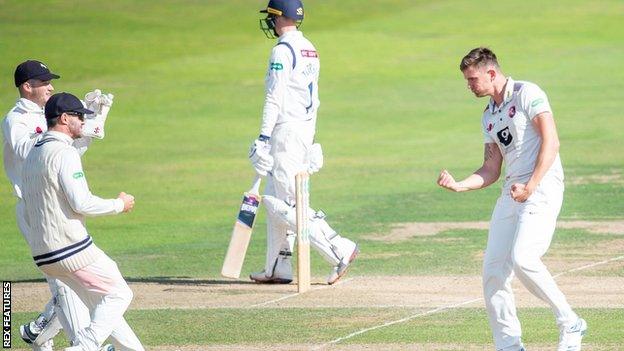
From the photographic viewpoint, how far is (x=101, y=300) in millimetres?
9492

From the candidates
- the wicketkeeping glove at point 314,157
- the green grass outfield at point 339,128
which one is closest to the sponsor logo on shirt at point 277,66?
the wicketkeeping glove at point 314,157

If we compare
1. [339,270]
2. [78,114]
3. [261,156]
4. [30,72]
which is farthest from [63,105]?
[339,270]

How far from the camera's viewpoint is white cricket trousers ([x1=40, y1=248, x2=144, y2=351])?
934 centimetres

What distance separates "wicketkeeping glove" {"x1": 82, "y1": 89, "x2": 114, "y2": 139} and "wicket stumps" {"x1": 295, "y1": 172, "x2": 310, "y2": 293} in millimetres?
2174

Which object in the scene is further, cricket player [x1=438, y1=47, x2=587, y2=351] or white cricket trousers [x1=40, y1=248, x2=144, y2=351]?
cricket player [x1=438, y1=47, x2=587, y2=351]

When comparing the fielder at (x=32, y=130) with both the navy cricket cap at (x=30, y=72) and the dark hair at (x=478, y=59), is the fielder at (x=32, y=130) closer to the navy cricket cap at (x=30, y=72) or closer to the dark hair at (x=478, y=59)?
Answer: the navy cricket cap at (x=30, y=72)

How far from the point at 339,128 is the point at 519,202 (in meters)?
17.0

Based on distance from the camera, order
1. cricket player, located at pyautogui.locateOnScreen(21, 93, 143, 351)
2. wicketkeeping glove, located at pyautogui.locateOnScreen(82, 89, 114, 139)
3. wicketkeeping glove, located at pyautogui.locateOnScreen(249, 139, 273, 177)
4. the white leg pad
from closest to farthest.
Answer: cricket player, located at pyautogui.locateOnScreen(21, 93, 143, 351) < wicketkeeping glove, located at pyautogui.locateOnScreen(82, 89, 114, 139) < wicketkeeping glove, located at pyautogui.locateOnScreen(249, 139, 273, 177) < the white leg pad

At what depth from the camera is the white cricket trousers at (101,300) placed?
9.34 m

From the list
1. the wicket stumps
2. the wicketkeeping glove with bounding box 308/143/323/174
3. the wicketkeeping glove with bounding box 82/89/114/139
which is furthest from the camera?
the wicketkeeping glove with bounding box 308/143/323/174

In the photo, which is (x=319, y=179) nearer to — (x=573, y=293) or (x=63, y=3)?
(x=573, y=293)

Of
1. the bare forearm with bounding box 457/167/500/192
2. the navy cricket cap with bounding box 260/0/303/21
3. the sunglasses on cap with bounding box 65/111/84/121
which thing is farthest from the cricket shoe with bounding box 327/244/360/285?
the sunglasses on cap with bounding box 65/111/84/121

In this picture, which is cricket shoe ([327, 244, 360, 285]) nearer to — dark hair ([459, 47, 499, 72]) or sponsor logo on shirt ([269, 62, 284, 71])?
sponsor logo on shirt ([269, 62, 284, 71])

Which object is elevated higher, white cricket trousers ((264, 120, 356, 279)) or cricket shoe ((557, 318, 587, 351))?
white cricket trousers ((264, 120, 356, 279))
